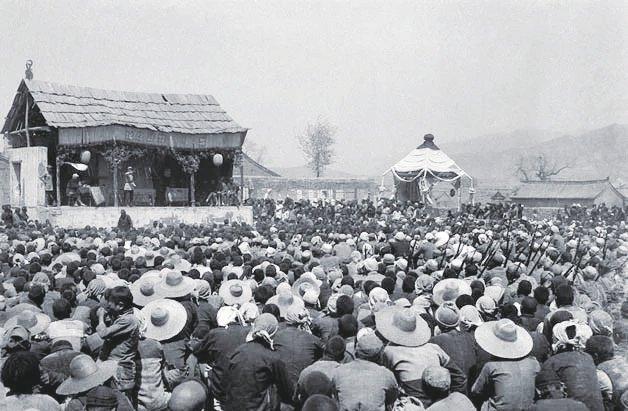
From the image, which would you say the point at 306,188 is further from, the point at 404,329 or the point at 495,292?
the point at 404,329

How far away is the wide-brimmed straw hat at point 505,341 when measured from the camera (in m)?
5.33

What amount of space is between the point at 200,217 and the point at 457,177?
1444 centimetres

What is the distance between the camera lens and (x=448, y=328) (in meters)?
6.18

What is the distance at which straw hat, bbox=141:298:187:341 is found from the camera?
628cm

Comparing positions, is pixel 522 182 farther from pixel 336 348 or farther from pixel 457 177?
pixel 336 348

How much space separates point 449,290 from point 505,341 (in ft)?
8.12

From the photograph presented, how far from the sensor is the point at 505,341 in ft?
17.8

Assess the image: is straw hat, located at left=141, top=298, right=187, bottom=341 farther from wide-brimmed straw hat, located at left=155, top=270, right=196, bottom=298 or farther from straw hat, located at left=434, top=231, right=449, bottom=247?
straw hat, located at left=434, top=231, right=449, bottom=247

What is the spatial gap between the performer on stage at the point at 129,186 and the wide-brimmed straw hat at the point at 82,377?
22597 mm

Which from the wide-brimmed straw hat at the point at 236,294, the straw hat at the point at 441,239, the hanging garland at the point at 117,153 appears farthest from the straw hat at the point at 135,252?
the hanging garland at the point at 117,153

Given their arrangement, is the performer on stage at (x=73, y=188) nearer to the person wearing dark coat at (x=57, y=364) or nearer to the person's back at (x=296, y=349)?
the person wearing dark coat at (x=57, y=364)

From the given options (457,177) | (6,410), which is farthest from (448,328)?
(457,177)

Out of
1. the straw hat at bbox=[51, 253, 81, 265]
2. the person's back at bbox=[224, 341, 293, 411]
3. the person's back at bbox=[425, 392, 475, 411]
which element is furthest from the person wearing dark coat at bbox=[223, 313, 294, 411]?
the straw hat at bbox=[51, 253, 81, 265]

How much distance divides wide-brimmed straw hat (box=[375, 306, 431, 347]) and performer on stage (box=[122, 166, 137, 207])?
74.0ft
